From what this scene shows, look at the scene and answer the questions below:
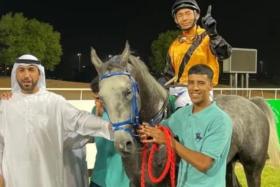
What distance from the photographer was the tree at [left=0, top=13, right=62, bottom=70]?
47406 millimetres

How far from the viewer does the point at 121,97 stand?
11.1 feet

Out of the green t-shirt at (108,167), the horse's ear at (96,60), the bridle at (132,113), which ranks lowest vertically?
the green t-shirt at (108,167)

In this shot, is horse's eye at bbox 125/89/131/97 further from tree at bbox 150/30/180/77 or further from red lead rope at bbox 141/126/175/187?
tree at bbox 150/30/180/77

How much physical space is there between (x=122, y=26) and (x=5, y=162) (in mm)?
76727

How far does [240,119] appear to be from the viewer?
17.8 ft

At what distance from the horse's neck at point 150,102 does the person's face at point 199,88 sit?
73 centimetres

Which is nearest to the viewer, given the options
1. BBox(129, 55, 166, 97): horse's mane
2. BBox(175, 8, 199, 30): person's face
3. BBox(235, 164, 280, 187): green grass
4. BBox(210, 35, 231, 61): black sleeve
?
BBox(129, 55, 166, 97): horse's mane

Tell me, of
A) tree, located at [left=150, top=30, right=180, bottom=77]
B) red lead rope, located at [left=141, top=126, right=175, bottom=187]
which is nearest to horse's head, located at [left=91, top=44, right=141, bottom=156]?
red lead rope, located at [left=141, top=126, right=175, bottom=187]

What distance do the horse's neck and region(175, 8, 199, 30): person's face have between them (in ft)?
2.43

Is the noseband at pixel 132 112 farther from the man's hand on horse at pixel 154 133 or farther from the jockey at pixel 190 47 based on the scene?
the jockey at pixel 190 47

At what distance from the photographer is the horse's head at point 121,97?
3.34 m

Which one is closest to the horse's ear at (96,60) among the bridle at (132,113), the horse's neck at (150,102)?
the bridle at (132,113)

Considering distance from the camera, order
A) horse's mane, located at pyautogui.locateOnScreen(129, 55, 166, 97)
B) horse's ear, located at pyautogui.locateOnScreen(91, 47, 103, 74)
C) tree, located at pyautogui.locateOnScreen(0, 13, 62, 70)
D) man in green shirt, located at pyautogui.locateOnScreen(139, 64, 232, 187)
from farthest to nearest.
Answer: tree, located at pyautogui.locateOnScreen(0, 13, 62, 70), horse's mane, located at pyautogui.locateOnScreen(129, 55, 166, 97), horse's ear, located at pyautogui.locateOnScreen(91, 47, 103, 74), man in green shirt, located at pyautogui.locateOnScreen(139, 64, 232, 187)

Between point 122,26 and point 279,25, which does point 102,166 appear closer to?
point 279,25
